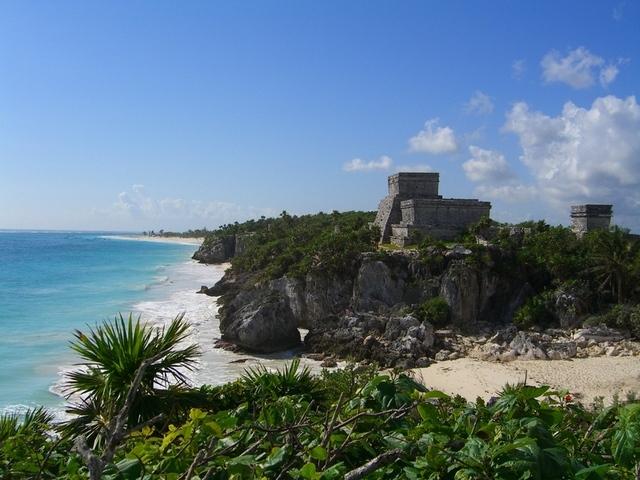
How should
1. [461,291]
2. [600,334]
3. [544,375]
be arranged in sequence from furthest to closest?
[461,291]
[600,334]
[544,375]

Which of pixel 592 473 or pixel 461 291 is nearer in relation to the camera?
pixel 592 473

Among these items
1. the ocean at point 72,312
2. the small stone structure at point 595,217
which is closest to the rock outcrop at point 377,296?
the ocean at point 72,312

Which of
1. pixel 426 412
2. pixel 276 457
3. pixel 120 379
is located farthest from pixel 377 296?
pixel 276 457

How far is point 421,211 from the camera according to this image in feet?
87.4

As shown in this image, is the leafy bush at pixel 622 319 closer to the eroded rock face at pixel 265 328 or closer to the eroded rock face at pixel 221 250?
the eroded rock face at pixel 265 328

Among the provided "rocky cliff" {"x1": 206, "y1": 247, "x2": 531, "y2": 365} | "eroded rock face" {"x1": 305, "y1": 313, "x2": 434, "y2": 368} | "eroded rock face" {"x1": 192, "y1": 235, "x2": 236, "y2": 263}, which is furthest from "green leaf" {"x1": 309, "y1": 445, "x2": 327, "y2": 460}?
"eroded rock face" {"x1": 192, "y1": 235, "x2": 236, "y2": 263}

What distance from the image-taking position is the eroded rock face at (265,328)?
66.3 feet

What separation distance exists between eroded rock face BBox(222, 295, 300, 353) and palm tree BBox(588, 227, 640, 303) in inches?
462

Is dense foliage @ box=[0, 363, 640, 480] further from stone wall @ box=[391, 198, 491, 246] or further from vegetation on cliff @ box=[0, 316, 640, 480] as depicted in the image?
stone wall @ box=[391, 198, 491, 246]

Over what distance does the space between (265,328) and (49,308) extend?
17659mm

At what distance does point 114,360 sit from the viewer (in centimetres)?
455

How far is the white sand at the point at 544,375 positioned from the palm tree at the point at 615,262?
4.94 meters

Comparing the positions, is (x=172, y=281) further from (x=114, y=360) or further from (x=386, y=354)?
(x=114, y=360)

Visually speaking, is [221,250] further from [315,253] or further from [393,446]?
[393,446]
